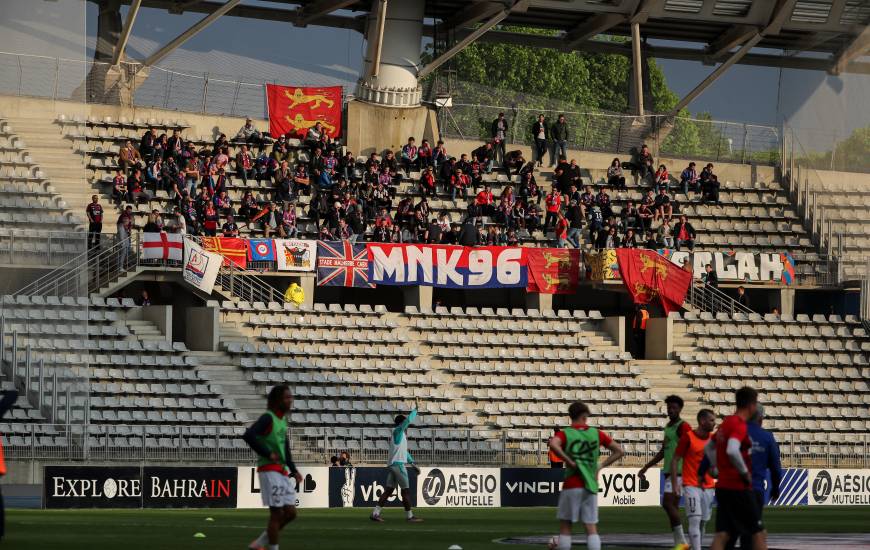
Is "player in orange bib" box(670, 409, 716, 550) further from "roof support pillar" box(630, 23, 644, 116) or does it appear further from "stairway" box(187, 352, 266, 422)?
"roof support pillar" box(630, 23, 644, 116)

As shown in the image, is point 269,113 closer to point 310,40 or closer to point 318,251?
point 318,251

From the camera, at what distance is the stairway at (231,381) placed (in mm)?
36000

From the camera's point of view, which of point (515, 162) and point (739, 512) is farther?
point (515, 162)

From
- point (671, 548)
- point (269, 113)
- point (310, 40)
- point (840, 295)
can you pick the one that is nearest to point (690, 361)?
point (840, 295)

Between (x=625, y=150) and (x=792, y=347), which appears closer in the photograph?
(x=792, y=347)

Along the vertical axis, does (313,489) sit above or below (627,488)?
above

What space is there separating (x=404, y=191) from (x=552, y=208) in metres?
4.20

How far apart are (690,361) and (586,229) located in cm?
598

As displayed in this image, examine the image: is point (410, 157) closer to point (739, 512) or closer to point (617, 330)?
point (617, 330)

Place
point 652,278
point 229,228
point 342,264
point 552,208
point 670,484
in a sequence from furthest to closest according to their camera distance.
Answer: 1. point 552,208
2. point 652,278
3. point 342,264
4. point 229,228
5. point 670,484

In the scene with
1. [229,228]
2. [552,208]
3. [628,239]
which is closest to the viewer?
[229,228]

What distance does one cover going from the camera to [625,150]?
5150 centimetres

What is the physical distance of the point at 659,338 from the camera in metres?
43.1

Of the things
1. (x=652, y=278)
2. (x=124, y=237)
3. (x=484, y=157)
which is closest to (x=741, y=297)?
(x=652, y=278)
